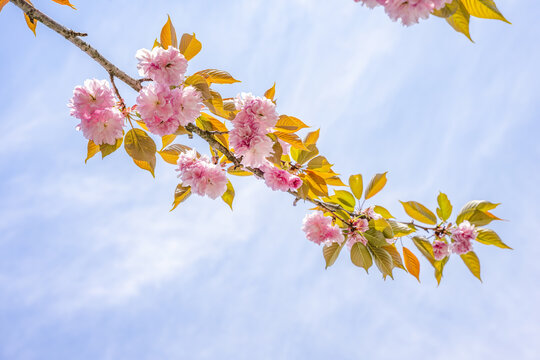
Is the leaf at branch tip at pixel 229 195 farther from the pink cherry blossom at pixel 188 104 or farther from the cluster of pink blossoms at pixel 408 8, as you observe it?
the cluster of pink blossoms at pixel 408 8

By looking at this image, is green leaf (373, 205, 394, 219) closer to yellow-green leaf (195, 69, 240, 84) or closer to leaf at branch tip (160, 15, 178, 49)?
yellow-green leaf (195, 69, 240, 84)

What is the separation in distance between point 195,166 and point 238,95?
300 mm

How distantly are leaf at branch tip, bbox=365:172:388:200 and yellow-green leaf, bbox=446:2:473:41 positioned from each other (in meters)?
0.79

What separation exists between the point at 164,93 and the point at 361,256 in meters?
1.06

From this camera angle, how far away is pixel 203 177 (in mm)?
1312

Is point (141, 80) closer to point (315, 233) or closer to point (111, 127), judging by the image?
point (111, 127)

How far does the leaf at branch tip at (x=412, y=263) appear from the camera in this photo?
1.63m

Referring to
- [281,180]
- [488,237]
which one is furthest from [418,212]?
[281,180]

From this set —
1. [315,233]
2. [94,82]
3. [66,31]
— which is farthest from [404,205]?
[66,31]

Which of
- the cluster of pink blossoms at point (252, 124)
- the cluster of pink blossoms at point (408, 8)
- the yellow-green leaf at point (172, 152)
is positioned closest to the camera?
the cluster of pink blossoms at point (408, 8)

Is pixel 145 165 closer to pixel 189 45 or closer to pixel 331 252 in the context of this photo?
pixel 189 45

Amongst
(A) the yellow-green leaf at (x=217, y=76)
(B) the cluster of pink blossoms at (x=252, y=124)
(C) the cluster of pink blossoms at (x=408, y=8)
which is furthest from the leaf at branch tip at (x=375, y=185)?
(C) the cluster of pink blossoms at (x=408, y=8)

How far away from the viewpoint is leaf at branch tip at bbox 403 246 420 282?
5.35ft

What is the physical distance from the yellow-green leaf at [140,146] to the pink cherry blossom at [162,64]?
266 mm
